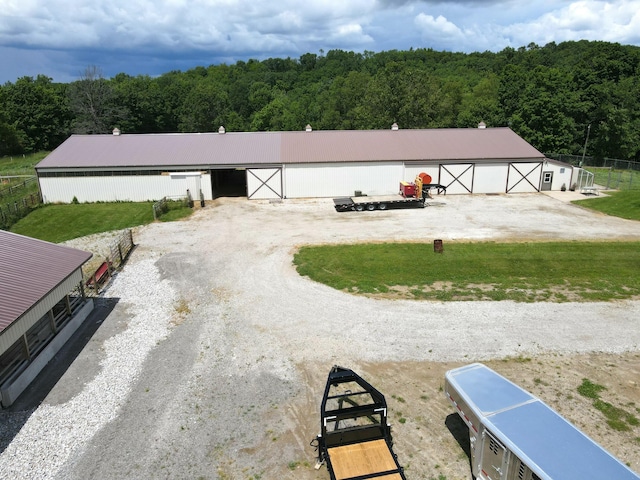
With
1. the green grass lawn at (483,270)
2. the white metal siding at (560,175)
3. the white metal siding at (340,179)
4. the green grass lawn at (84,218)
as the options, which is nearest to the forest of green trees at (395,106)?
the white metal siding at (560,175)

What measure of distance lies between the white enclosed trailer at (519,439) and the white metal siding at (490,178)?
1188 inches

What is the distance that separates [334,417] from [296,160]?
93.6 ft

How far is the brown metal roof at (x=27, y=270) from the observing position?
13641 millimetres

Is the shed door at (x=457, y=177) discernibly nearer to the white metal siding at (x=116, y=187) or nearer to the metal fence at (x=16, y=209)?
the white metal siding at (x=116, y=187)

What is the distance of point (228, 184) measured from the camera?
4391 centimetres

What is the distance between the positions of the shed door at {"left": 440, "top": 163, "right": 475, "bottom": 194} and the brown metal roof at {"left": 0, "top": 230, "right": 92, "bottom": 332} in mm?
28991

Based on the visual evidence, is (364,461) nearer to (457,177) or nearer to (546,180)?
(457,177)

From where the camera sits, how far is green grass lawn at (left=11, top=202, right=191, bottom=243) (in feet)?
99.1

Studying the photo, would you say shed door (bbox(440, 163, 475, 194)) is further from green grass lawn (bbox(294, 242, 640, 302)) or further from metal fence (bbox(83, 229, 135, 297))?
metal fence (bbox(83, 229, 135, 297))

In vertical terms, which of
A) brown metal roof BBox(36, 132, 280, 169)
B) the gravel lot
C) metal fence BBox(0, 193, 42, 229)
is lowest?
the gravel lot

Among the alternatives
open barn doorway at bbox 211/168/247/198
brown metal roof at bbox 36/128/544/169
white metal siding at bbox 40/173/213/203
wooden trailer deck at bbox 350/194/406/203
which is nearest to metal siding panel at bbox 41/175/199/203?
white metal siding at bbox 40/173/213/203

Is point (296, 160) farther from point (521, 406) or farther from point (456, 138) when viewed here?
point (521, 406)

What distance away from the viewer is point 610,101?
60.9m

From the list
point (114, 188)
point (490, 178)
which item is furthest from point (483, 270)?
point (114, 188)
